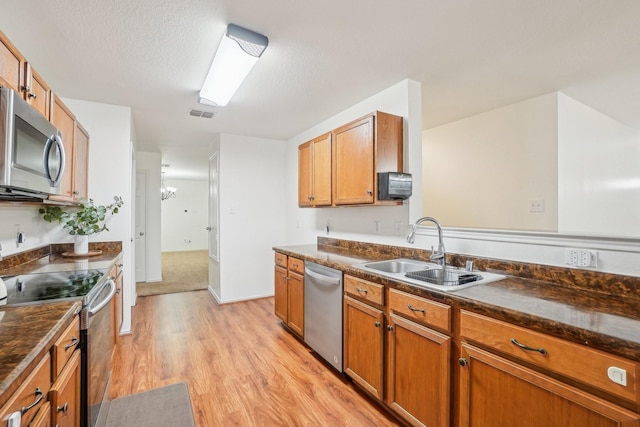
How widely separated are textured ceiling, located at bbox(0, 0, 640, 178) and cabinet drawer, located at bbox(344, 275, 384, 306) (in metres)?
1.59

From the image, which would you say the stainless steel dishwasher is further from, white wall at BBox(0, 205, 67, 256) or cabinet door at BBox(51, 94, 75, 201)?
white wall at BBox(0, 205, 67, 256)

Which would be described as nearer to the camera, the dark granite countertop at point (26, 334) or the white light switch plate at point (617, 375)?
the dark granite countertop at point (26, 334)

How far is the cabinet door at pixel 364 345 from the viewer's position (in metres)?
1.86

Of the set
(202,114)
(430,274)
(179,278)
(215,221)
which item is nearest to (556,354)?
(430,274)

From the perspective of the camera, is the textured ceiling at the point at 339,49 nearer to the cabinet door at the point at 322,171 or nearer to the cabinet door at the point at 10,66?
the cabinet door at the point at 10,66

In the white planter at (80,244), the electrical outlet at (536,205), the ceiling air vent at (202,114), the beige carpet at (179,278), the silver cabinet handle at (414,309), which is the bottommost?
the beige carpet at (179,278)

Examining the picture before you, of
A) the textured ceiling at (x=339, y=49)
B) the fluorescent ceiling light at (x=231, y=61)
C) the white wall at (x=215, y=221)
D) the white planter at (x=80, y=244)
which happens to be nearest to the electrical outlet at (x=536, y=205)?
the textured ceiling at (x=339, y=49)

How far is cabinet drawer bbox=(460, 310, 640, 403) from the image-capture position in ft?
3.07

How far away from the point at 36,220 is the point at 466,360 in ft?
11.4

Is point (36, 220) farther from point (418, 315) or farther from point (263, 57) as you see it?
point (418, 315)

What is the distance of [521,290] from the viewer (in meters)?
1.49

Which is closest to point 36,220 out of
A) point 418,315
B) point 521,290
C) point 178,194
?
point 418,315

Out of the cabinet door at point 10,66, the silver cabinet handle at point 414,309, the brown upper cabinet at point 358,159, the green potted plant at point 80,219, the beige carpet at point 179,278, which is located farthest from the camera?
the beige carpet at point 179,278

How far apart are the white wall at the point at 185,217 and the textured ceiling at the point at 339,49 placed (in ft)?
24.7
